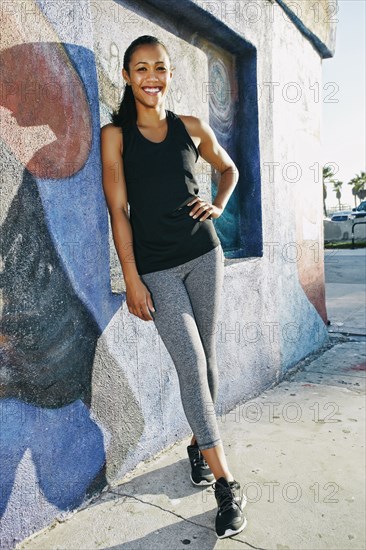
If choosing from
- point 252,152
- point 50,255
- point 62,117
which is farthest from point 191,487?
point 252,152

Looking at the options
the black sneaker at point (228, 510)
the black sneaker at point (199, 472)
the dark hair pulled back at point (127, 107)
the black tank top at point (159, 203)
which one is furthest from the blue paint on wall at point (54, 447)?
the dark hair pulled back at point (127, 107)

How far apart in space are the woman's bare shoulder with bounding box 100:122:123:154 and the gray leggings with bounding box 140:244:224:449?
58 centimetres

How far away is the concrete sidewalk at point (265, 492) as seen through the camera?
75.0 inches

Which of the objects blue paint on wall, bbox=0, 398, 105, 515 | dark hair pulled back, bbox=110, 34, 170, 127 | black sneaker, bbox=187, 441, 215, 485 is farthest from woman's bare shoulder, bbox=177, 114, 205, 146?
black sneaker, bbox=187, 441, 215, 485

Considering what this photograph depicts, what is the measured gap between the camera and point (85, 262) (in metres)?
2.16

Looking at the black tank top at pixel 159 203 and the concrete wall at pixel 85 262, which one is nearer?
the concrete wall at pixel 85 262

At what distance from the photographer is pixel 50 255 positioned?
6.58 ft

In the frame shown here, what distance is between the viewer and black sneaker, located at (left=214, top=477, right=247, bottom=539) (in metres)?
1.89

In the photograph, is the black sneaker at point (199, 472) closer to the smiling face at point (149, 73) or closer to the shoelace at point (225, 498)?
the shoelace at point (225, 498)

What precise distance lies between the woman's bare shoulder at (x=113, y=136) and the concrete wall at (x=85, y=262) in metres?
0.14

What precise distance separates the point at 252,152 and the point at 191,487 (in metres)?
2.41

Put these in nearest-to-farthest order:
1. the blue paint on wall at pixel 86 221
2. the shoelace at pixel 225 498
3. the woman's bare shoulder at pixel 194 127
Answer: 1. the shoelace at pixel 225 498
2. the blue paint on wall at pixel 86 221
3. the woman's bare shoulder at pixel 194 127

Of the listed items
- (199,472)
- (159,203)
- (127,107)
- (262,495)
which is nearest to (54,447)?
(199,472)

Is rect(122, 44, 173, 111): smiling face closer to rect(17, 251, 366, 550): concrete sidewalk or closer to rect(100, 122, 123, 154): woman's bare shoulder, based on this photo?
rect(100, 122, 123, 154): woman's bare shoulder
